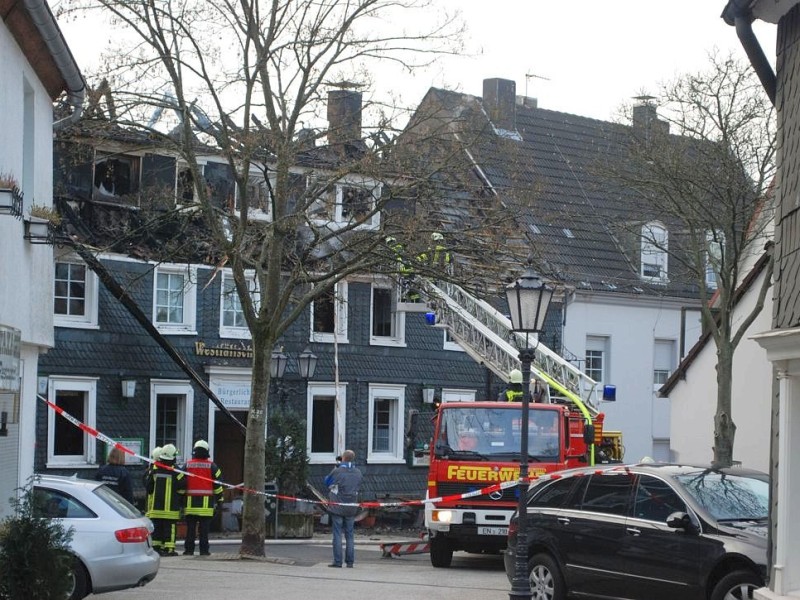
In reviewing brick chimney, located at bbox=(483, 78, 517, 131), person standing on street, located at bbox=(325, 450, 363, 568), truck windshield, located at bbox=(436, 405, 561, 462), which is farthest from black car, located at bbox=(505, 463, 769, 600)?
brick chimney, located at bbox=(483, 78, 517, 131)

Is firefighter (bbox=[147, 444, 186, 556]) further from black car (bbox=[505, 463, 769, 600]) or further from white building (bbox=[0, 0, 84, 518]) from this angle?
black car (bbox=[505, 463, 769, 600])

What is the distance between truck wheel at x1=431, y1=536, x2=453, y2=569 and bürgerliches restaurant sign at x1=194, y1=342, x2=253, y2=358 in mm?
11974

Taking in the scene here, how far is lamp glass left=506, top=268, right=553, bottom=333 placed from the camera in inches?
634

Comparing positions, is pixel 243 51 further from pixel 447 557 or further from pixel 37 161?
pixel 447 557

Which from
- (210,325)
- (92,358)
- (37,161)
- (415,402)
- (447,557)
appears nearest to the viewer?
(37,161)

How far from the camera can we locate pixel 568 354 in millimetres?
39062

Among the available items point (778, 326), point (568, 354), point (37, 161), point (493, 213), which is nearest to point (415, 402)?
point (568, 354)

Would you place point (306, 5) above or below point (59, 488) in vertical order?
above

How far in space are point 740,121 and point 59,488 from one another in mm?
12342

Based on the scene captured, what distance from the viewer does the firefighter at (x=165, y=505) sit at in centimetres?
2322

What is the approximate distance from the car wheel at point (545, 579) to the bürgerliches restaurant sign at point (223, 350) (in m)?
18.1

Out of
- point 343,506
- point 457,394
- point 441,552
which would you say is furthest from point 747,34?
point 457,394

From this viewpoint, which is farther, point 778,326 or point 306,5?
point 306,5

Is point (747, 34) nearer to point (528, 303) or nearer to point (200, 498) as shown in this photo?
point (528, 303)
